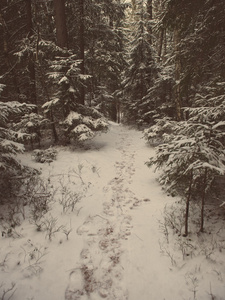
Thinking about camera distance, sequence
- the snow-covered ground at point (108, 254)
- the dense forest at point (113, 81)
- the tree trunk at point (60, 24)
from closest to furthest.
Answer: the snow-covered ground at point (108, 254) → the dense forest at point (113, 81) → the tree trunk at point (60, 24)

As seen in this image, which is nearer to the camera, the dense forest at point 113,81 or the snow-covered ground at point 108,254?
the snow-covered ground at point 108,254

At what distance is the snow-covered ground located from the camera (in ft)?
10.6

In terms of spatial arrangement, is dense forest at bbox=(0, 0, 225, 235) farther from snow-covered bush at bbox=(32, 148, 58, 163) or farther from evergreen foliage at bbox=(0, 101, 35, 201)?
snow-covered bush at bbox=(32, 148, 58, 163)

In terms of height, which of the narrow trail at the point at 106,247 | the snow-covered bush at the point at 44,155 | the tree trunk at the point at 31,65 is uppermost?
the tree trunk at the point at 31,65

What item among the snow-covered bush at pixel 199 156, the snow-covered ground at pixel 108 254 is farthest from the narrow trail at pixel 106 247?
the snow-covered bush at pixel 199 156

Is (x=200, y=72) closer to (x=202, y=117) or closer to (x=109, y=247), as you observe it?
(x=202, y=117)

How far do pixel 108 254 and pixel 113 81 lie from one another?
18.9 metres

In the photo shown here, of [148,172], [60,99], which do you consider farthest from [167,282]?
[60,99]

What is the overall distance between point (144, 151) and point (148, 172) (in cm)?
309

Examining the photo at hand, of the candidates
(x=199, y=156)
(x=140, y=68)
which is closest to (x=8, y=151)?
(x=199, y=156)

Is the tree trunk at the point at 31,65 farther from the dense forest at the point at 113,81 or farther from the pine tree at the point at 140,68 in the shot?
the pine tree at the point at 140,68

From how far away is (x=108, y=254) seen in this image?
398 cm

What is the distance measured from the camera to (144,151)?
10.9 meters

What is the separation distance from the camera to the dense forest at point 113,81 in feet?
A: 14.9
